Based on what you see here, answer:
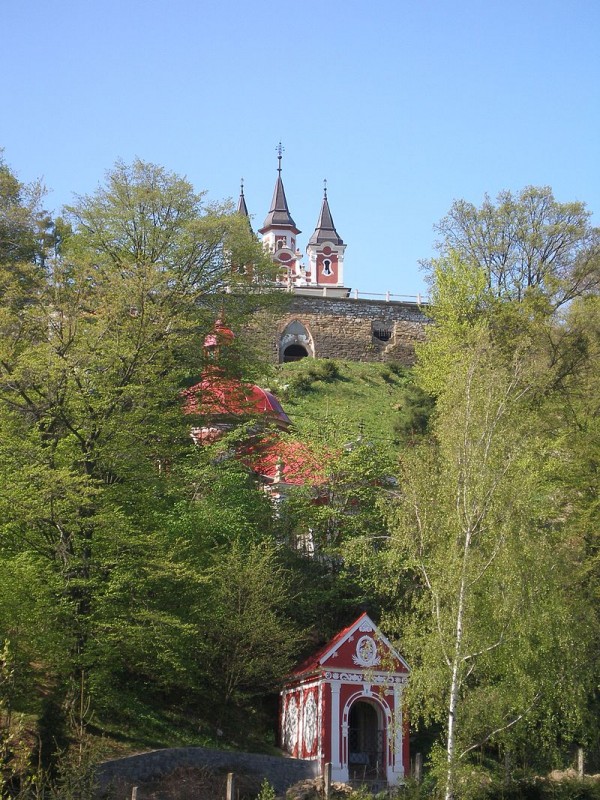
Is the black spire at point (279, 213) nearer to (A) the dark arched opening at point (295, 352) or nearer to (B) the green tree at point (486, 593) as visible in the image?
(A) the dark arched opening at point (295, 352)

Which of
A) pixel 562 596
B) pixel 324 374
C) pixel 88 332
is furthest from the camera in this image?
pixel 324 374

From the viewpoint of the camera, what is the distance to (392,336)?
5747cm

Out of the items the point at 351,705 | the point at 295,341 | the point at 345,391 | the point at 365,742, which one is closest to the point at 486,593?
the point at 351,705

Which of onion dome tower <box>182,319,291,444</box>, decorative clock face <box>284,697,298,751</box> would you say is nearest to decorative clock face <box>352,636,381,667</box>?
decorative clock face <box>284,697,298,751</box>

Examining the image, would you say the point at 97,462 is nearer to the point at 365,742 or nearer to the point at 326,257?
the point at 365,742

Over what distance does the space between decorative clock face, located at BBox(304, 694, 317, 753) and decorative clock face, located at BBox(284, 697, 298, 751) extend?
507mm

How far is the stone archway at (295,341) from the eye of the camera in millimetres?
55938

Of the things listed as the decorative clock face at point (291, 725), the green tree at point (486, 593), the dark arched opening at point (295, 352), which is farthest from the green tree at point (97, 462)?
the dark arched opening at point (295, 352)

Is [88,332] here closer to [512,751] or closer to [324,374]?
[512,751]

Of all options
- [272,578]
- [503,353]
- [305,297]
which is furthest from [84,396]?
[305,297]

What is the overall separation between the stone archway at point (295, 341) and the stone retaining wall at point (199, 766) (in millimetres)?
34956

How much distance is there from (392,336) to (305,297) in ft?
15.7

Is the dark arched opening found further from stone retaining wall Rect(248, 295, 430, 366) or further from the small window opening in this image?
the small window opening

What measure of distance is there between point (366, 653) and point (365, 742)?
2175mm
